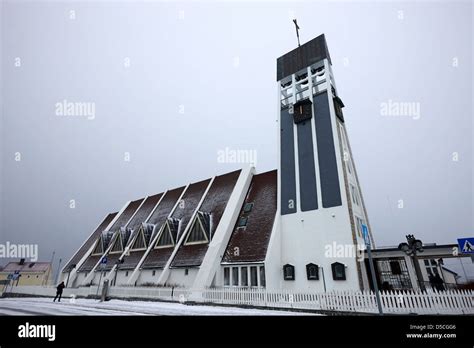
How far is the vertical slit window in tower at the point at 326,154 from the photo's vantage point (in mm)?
19750

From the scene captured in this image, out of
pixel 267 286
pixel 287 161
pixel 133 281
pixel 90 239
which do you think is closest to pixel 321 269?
pixel 267 286

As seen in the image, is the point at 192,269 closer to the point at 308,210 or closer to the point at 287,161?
the point at 308,210

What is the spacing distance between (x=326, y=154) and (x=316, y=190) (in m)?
3.34

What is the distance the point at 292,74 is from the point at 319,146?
9.95 metres

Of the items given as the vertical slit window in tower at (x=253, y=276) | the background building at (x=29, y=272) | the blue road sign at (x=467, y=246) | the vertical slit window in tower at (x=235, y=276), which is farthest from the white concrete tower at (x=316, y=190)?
the background building at (x=29, y=272)

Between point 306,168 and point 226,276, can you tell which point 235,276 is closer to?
point 226,276

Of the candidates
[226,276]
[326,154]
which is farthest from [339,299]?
[326,154]

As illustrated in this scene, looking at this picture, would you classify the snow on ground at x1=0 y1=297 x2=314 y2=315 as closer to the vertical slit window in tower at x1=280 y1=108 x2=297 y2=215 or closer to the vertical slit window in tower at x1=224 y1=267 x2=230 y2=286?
the vertical slit window in tower at x1=224 y1=267 x2=230 y2=286

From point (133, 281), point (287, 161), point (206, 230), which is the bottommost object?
point (133, 281)

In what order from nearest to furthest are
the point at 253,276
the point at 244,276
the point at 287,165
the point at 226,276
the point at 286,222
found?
1. the point at 253,276
2. the point at 244,276
3. the point at 226,276
4. the point at 286,222
5. the point at 287,165

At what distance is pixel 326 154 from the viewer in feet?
69.7

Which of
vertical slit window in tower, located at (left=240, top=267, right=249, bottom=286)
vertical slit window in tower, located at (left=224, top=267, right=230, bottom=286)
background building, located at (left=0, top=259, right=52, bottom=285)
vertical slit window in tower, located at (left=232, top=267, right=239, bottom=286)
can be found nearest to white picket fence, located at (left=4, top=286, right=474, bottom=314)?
vertical slit window in tower, located at (left=240, top=267, right=249, bottom=286)

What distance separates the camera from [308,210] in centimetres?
Answer: 2073

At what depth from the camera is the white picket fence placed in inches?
467
